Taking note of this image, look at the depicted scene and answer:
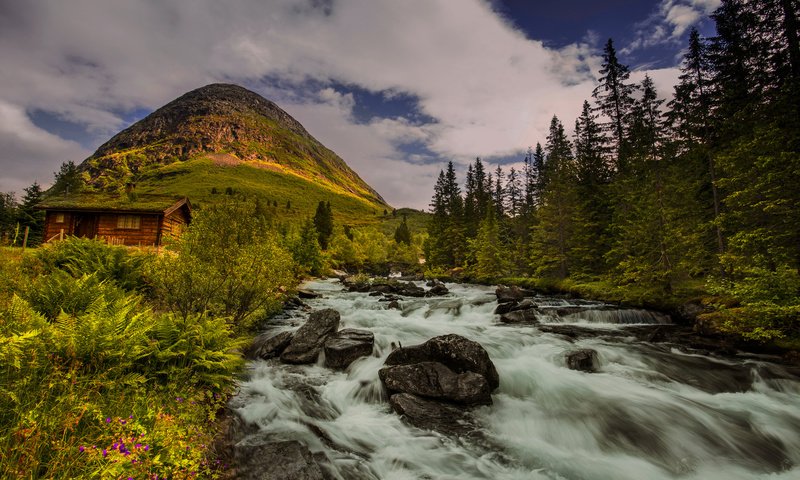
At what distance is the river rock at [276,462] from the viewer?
5410 mm

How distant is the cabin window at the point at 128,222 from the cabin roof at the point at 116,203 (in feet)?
2.61

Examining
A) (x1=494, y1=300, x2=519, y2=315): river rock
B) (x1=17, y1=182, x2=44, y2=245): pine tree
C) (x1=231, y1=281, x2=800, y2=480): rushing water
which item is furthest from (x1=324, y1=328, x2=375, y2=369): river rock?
(x1=17, y1=182, x2=44, y2=245): pine tree

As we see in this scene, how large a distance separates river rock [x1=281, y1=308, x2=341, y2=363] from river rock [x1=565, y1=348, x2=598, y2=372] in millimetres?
9288

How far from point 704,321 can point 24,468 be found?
2226cm

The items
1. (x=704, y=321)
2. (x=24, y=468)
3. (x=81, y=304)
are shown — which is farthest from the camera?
(x=704, y=321)

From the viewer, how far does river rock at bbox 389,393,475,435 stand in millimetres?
8102

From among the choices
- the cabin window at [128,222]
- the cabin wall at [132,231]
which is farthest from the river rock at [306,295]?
the cabin window at [128,222]

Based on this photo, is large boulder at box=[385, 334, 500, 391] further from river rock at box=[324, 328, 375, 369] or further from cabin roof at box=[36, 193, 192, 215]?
cabin roof at box=[36, 193, 192, 215]

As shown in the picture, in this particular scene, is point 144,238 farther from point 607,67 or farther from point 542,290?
point 607,67

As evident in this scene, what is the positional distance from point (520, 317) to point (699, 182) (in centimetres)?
1529

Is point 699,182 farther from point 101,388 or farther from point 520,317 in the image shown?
point 101,388

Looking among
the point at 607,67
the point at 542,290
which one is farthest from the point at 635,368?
the point at 607,67

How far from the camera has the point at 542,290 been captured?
3325 cm

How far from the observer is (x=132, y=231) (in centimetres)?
3161
